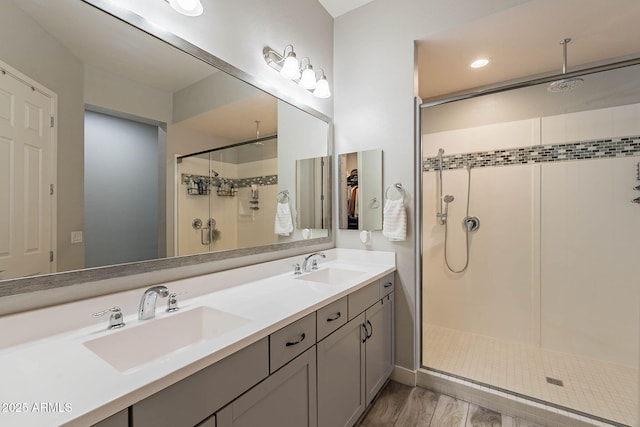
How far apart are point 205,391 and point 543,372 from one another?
231 cm

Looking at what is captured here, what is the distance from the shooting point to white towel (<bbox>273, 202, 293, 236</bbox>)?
5.97ft

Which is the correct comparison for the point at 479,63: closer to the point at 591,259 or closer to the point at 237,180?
the point at 591,259

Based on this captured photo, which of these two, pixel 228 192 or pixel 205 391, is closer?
pixel 205 391

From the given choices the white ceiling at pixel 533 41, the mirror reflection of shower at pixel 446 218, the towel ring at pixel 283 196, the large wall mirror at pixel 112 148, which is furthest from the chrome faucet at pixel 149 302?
the mirror reflection of shower at pixel 446 218

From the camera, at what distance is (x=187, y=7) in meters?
1.20

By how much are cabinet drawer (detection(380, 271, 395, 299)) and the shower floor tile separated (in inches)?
24.6

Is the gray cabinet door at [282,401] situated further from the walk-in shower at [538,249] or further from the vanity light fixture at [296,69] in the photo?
the vanity light fixture at [296,69]

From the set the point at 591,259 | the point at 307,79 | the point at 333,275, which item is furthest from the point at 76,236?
the point at 591,259

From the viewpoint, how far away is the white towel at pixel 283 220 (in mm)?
1821

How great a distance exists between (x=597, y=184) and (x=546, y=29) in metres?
1.15

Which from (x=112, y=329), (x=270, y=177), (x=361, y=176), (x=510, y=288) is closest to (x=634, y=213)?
(x=510, y=288)

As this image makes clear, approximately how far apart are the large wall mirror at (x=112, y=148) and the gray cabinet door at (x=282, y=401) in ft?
2.15

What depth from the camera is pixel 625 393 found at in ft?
5.57

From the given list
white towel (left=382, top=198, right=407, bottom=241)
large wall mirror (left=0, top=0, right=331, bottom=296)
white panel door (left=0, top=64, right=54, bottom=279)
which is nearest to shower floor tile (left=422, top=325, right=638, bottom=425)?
white towel (left=382, top=198, right=407, bottom=241)
